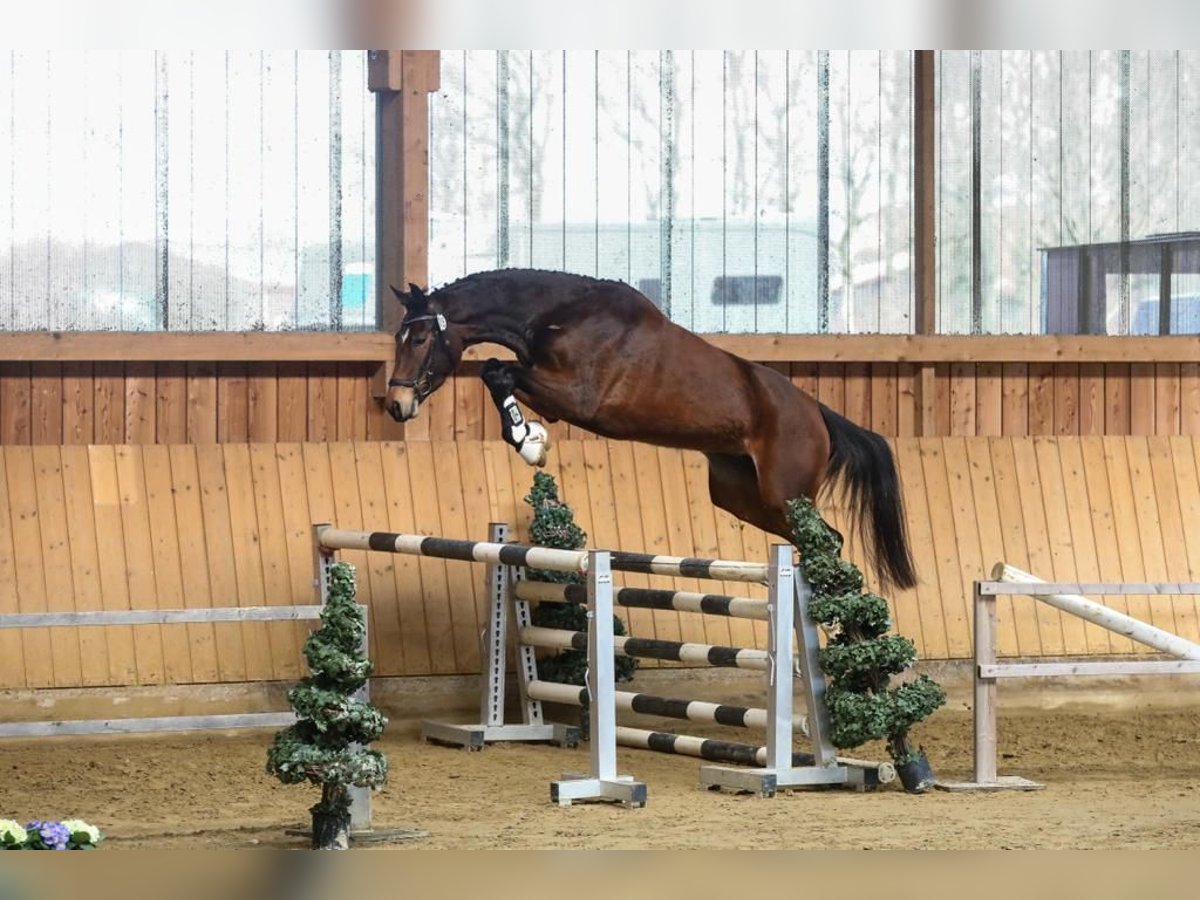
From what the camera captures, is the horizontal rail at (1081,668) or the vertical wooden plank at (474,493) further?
the vertical wooden plank at (474,493)

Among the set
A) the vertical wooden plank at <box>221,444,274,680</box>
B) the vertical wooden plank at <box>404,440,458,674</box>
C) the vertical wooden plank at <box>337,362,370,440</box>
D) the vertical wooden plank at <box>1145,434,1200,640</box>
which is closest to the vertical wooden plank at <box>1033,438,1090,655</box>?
the vertical wooden plank at <box>1145,434,1200,640</box>

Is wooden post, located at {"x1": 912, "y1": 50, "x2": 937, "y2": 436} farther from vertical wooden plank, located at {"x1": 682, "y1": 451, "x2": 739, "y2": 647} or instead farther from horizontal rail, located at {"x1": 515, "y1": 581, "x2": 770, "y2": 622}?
horizontal rail, located at {"x1": 515, "y1": 581, "x2": 770, "y2": 622}

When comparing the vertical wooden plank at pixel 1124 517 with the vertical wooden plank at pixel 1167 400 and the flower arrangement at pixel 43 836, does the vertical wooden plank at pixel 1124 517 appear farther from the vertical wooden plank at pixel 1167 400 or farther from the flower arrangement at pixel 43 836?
the flower arrangement at pixel 43 836

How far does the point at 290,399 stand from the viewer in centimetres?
854

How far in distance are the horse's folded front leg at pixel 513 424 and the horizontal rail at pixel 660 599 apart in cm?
79

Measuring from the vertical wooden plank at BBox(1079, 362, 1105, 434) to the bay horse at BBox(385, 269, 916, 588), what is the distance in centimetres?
283

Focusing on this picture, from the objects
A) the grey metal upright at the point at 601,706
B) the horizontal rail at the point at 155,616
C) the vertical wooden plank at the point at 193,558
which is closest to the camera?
the horizontal rail at the point at 155,616

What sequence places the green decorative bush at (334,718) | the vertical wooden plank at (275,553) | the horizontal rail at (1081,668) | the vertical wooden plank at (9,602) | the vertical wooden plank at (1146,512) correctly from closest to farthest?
the green decorative bush at (334,718) → the horizontal rail at (1081,668) → the vertical wooden plank at (9,602) → the vertical wooden plank at (275,553) → the vertical wooden plank at (1146,512)

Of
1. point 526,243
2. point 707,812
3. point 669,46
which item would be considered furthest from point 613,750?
point 669,46

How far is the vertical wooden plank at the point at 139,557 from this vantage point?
7422mm

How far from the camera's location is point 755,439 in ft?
22.1

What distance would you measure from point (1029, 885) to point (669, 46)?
342 millimetres

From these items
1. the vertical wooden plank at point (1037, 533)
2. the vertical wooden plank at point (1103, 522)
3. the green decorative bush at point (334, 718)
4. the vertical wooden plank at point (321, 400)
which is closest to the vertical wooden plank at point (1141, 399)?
the vertical wooden plank at point (1103, 522)

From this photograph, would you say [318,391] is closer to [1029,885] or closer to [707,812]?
[707,812]
